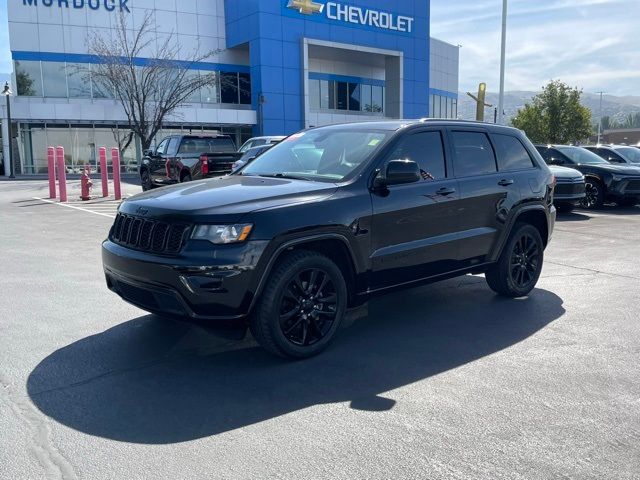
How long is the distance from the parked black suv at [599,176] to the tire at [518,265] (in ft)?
31.3

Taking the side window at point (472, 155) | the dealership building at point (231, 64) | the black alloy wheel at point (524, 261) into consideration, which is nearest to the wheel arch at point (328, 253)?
the side window at point (472, 155)

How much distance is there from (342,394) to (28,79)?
37.2m

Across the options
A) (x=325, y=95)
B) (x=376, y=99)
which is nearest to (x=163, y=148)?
(x=325, y=95)

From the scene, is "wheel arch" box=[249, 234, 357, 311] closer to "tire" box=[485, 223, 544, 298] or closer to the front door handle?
the front door handle

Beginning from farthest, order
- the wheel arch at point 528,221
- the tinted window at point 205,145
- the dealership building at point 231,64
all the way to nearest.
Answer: the dealership building at point 231,64, the tinted window at point 205,145, the wheel arch at point 528,221

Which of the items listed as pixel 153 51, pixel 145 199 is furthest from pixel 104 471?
pixel 153 51

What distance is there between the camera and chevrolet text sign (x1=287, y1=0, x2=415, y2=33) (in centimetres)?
3775

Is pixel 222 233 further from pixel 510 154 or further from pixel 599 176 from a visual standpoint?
pixel 599 176

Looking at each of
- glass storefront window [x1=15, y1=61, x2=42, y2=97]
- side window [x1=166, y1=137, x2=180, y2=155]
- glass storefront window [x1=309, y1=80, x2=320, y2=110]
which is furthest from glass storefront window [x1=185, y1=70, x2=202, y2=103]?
side window [x1=166, y1=137, x2=180, y2=155]

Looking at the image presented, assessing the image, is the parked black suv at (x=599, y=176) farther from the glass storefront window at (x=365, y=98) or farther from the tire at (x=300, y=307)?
the glass storefront window at (x=365, y=98)

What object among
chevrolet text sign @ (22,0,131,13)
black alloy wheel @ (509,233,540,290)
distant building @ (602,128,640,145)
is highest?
chevrolet text sign @ (22,0,131,13)

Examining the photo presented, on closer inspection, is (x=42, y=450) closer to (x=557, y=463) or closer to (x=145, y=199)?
(x=145, y=199)

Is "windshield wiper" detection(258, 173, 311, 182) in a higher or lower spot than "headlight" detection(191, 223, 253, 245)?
higher

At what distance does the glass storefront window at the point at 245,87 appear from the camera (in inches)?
1570
